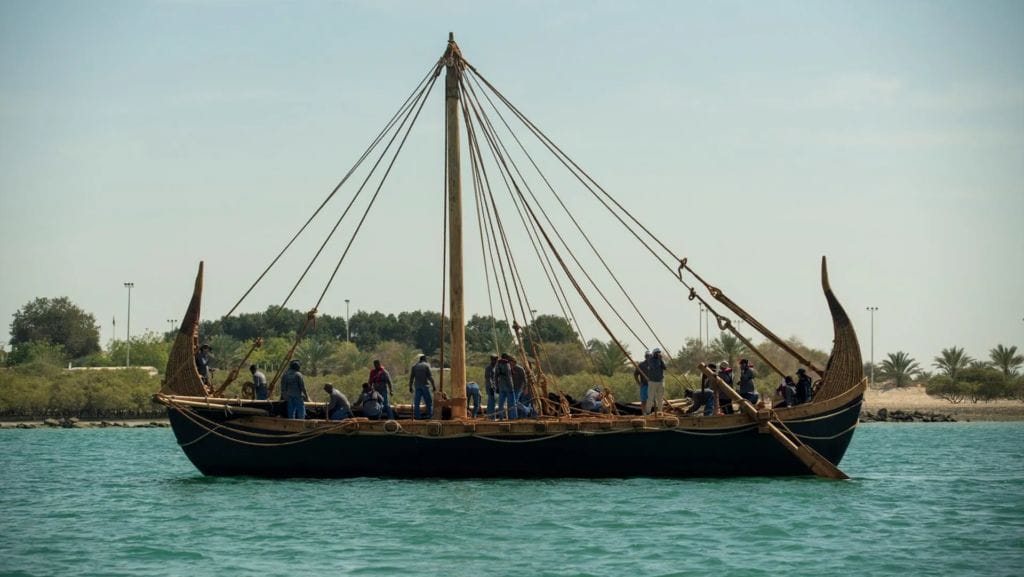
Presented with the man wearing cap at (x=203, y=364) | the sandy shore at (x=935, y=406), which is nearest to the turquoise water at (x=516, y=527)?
the man wearing cap at (x=203, y=364)

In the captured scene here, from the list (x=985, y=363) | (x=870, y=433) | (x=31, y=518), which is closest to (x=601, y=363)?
(x=870, y=433)

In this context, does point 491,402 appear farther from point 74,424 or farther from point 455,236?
point 74,424

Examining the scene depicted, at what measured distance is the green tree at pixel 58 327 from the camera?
13250 centimetres

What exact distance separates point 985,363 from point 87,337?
3270 inches

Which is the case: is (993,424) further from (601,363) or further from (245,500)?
(245,500)

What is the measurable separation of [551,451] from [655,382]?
3.07 m

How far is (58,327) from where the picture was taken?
13300 centimetres

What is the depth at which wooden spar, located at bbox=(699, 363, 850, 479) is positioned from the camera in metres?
30.0

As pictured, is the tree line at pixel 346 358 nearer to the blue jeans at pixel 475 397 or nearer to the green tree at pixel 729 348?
the green tree at pixel 729 348

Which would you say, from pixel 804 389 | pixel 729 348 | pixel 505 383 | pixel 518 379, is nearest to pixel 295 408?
pixel 505 383

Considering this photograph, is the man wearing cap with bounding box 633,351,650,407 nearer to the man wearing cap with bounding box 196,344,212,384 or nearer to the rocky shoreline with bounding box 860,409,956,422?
the man wearing cap with bounding box 196,344,212,384

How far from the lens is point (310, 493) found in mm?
29562

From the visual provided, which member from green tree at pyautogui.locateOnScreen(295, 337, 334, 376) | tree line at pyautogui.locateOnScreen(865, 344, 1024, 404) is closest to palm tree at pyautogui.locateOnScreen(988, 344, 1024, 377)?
tree line at pyautogui.locateOnScreen(865, 344, 1024, 404)

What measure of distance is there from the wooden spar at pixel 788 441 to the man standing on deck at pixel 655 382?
125 cm
